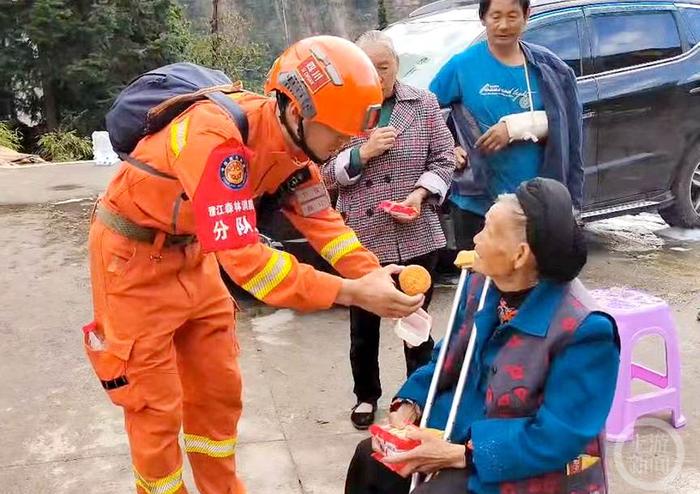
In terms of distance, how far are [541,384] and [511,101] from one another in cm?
170

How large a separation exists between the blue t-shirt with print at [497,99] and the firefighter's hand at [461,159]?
323mm

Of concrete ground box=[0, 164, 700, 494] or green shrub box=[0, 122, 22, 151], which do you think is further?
green shrub box=[0, 122, 22, 151]

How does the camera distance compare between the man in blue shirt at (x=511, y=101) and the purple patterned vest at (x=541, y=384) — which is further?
the man in blue shirt at (x=511, y=101)

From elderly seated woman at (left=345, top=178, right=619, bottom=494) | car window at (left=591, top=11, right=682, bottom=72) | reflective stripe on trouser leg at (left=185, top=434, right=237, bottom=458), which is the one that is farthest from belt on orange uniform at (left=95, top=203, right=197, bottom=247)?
car window at (left=591, top=11, right=682, bottom=72)

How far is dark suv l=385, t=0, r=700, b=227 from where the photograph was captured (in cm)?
609

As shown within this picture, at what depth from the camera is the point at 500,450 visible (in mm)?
2168

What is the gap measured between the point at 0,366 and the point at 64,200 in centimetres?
458

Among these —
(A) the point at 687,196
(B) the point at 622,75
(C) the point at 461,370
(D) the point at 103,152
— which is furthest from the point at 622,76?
(D) the point at 103,152

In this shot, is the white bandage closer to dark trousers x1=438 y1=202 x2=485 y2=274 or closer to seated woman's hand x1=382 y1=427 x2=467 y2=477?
dark trousers x1=438 y1=202 x2=485 y2=274

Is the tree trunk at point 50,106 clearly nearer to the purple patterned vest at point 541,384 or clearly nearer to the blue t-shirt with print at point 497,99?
the blue t-shirt with print at point 497,99

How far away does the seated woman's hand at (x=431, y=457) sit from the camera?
7.46 feet

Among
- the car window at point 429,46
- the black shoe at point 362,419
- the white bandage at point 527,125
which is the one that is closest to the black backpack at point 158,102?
the white bandage at point 527,125

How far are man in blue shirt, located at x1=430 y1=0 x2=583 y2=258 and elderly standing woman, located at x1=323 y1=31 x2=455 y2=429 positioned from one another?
0.65 ft

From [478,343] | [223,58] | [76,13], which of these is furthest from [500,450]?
[223,58]
